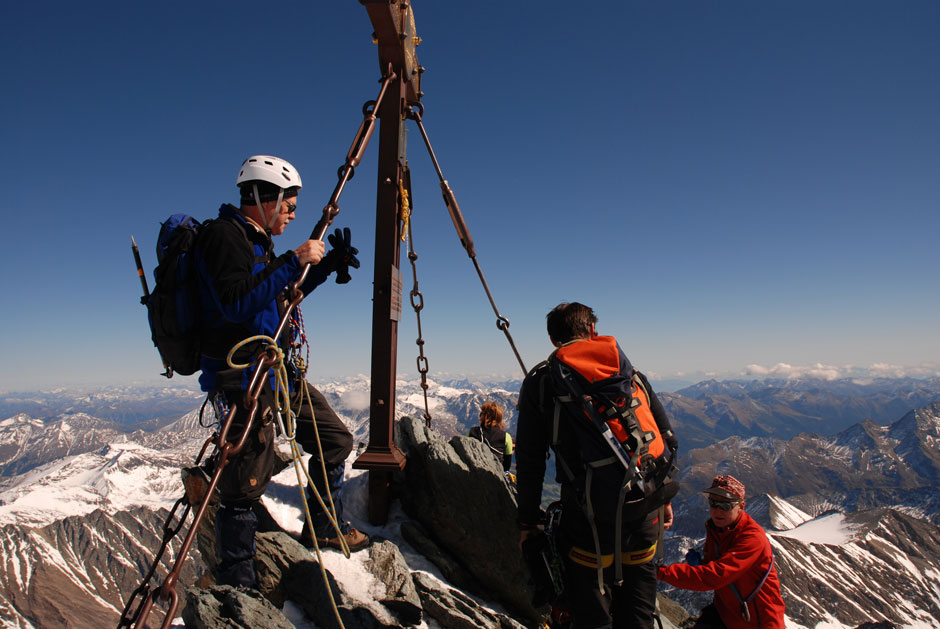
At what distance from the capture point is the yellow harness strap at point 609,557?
451cm

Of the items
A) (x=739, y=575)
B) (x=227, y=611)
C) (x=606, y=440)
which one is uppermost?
(x=606, y=440)

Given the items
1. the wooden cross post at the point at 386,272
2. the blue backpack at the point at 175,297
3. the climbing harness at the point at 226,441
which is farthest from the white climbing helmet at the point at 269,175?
the wooden cross post at the point at 386,272

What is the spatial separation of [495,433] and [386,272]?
16.3ft

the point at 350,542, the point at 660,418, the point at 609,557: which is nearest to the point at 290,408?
the point at 350,542

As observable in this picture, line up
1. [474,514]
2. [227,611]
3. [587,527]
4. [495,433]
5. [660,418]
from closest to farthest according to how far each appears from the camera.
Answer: [587,527] < [227,611] < [660,418] < [474,514] < [495,433]

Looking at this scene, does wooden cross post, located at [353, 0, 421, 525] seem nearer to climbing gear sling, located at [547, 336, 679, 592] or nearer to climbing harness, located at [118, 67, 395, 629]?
climbing harness, located at [118, 67, 395, 629]

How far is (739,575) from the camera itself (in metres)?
5.62

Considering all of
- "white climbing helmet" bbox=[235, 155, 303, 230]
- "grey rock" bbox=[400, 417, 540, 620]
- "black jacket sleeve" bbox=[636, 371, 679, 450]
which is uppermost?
"white climbing helmet" bbox=[235, 155, 303, 230]

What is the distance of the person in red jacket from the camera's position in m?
5.58

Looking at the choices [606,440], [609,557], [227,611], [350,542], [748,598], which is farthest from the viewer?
[350,542]

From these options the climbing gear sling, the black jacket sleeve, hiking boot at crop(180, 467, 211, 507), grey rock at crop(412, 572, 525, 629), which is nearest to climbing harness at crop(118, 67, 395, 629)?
hiking boot at crop(180, 467, 211, 507)

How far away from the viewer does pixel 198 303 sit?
443 cm

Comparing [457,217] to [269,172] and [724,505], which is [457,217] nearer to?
[269,172]

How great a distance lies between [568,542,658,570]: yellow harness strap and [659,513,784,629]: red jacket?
42.9 inches
